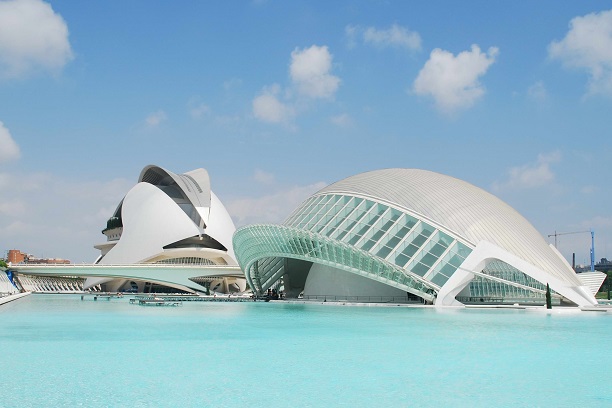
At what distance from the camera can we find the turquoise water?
1149 centimetres

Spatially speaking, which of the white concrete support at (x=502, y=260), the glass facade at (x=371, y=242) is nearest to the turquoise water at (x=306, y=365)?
the white concrete support at (x=502, y=260)

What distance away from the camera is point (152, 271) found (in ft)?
256

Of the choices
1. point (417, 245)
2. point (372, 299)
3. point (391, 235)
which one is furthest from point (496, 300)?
point (391, 235)

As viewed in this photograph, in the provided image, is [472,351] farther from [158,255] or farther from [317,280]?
[158,255]

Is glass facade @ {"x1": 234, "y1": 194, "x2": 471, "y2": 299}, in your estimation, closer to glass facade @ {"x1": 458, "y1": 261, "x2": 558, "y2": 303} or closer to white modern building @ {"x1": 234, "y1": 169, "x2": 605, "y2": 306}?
white modern building @ {"x1": 234, "y1": 169, "x2": 605, "y2": 306}

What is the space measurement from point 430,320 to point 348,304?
1548 centimetres

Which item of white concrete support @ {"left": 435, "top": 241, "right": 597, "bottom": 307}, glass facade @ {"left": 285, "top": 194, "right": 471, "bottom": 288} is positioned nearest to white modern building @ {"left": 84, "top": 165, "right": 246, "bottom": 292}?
glass facade @ {"left": 285, "top": 194, "right": 471, "bottom": 288}

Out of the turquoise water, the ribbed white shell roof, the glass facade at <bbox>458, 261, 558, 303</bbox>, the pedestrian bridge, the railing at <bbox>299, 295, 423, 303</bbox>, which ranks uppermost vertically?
the ribbed white shell roof

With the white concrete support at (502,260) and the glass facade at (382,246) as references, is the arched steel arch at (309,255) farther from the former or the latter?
the white concrete support at (502,260)

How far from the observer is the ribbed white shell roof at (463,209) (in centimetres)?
3922

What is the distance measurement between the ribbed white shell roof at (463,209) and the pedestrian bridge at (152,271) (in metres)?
31.7

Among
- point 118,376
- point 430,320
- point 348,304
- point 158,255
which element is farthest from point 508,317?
point 158,255

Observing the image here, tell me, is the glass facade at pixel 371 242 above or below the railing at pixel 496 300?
above

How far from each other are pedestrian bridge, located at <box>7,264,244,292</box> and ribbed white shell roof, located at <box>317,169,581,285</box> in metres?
31.7
